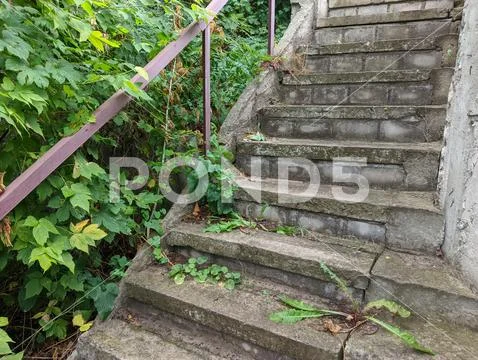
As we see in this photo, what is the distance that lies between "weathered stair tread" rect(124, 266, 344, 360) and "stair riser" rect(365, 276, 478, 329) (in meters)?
0.31

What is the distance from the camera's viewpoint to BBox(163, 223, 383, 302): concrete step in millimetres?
1691

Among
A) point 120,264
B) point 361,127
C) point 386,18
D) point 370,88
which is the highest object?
point 386,18

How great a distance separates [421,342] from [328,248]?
2.08 ft

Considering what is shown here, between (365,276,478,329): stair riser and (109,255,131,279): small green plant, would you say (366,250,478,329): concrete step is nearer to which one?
(365,276,478,329): stair riser

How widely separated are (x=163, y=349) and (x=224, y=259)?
1.93ft

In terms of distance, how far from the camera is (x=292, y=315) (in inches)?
62.6

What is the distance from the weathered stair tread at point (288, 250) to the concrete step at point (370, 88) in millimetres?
1264

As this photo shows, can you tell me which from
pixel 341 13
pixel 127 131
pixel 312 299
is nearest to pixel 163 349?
pixel 312 299

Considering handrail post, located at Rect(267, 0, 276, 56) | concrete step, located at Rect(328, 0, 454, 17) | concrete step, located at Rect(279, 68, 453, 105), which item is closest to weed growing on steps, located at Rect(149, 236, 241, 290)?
concrete step, located at Rect(279, 68, 453, 105)

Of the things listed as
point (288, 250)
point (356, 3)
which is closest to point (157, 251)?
point (288, 250)

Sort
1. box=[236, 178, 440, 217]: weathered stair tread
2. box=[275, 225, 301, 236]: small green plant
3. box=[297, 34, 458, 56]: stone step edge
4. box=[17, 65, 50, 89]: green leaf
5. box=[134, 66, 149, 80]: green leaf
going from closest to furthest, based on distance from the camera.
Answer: box=[17, 65, 50, 89]: green leaf, box=[134, 66, 149, 80]: green leaf, box=[236, 178, 440, 217]: weathered stair tread, box=[275, 225, 301, 236]: small green plant, box=[297, 34, 458, 56]: stone step edge

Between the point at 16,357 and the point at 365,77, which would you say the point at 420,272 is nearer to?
the point at 365,77

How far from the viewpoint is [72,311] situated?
73.7 inches

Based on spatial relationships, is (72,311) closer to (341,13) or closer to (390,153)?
(390,153)
